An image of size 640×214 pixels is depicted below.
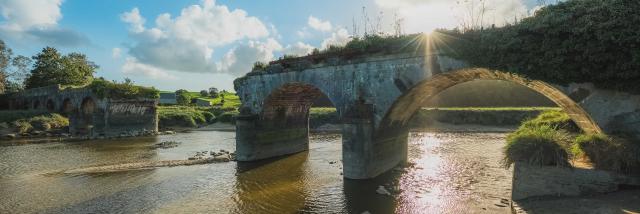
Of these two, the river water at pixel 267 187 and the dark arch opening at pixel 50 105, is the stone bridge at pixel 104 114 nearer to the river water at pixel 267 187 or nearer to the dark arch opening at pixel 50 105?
the dark arch opening at pixel 50 105

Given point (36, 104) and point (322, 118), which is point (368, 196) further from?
point (36, 104)

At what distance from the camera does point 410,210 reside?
44.2ft

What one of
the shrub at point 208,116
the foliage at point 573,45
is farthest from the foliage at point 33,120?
the foliage at point 573,45

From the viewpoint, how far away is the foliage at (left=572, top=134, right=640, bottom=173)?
1026 centimetres

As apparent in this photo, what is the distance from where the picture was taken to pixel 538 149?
36.8 feet

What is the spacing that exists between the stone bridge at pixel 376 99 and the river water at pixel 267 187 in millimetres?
1350

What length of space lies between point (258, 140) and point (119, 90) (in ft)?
106

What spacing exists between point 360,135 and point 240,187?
593 cm

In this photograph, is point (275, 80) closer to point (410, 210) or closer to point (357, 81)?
point (357, 81)

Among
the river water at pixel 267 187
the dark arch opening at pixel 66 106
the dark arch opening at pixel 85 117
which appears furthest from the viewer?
the dark arch opening at pixel 66 106

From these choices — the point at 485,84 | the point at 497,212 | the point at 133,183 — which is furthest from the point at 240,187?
the point at 485,84

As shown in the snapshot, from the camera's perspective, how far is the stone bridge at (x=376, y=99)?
11883 mm

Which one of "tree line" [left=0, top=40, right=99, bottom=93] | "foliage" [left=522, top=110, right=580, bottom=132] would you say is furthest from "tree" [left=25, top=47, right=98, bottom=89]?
"foliage" [left=522, top=110, right=580, bottom=132]

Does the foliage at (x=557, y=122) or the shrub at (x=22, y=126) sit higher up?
the foliage at (x=557, y=122)
